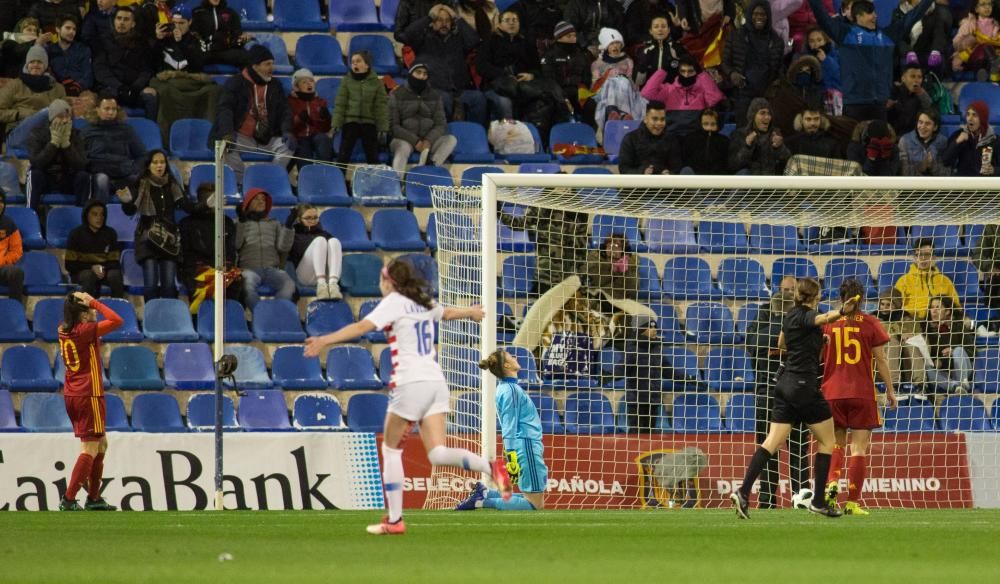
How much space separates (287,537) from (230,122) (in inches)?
393

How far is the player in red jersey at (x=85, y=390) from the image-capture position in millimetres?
14117

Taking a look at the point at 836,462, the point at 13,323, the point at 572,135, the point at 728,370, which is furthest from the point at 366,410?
the point at 836,462

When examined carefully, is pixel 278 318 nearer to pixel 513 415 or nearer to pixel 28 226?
pixel 28 226

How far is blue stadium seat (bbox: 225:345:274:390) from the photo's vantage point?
17.1m

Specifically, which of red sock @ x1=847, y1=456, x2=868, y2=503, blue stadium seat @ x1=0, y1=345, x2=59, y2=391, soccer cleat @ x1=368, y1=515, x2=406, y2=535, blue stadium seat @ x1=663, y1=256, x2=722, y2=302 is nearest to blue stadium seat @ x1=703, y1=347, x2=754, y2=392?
blue stadium seat @ x1=663, y1=256, x2=722, y2=302

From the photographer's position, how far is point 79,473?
1402 cm

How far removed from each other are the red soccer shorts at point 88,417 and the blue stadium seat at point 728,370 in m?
6.00

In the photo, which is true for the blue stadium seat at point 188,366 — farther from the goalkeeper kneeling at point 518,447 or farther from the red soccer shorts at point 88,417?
the goalkeeper kneeling at point 518,447

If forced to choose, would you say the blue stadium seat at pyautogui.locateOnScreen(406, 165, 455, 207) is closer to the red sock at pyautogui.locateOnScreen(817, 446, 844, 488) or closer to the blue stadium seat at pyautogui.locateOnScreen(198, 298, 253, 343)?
the blue stadium seat at pyautogui.locateOnScreen(198, 298, 253, 343)

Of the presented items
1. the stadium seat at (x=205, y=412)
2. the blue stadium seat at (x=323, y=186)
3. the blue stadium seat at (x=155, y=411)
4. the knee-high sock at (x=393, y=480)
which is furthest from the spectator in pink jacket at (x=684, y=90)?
the knee-high sock at (x=393, y=480)

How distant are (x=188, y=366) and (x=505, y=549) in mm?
9099

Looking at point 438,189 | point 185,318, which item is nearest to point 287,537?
point 438,189

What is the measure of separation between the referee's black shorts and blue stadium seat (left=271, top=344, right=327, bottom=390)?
6392 millimetres

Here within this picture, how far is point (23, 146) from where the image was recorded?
18.8m
